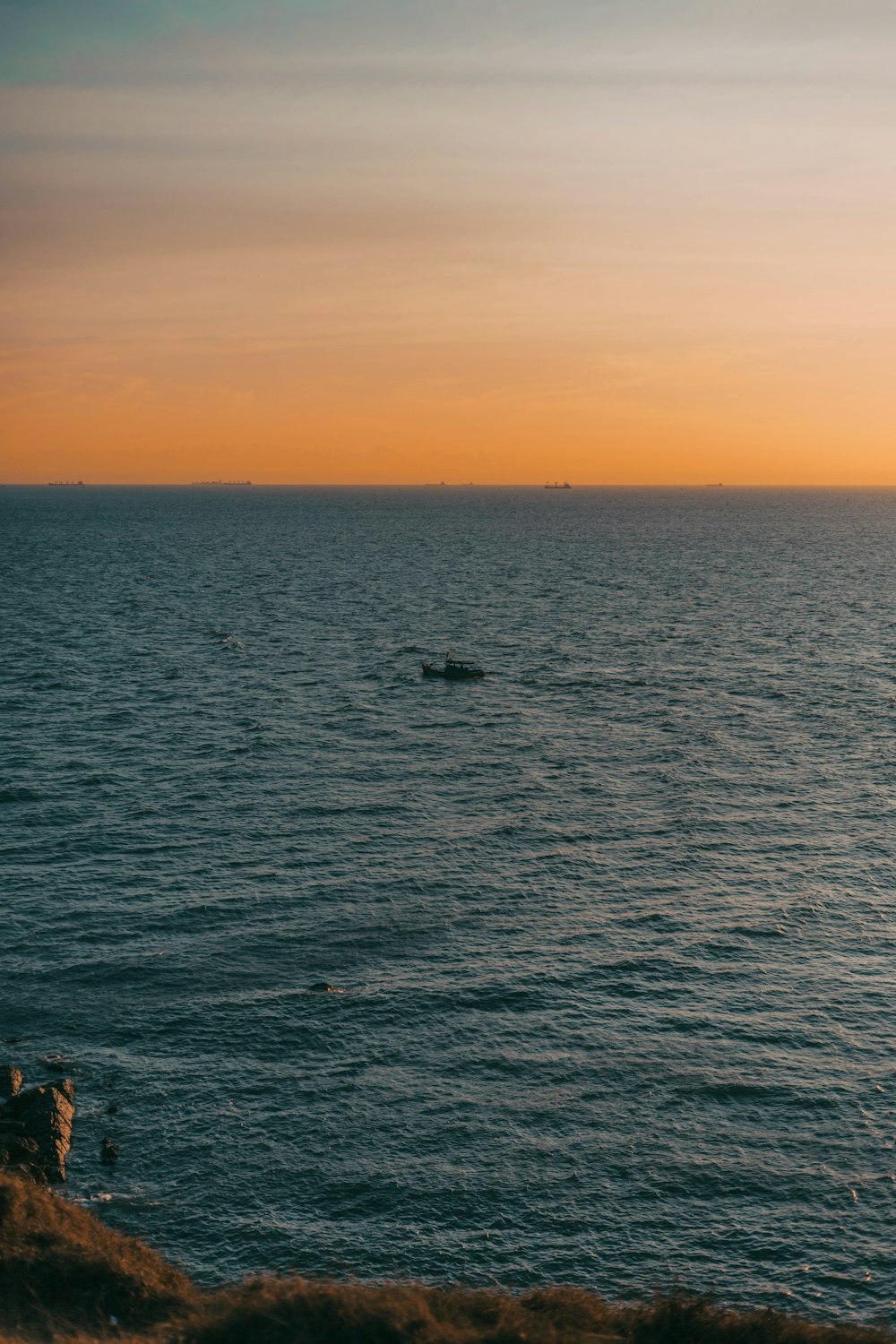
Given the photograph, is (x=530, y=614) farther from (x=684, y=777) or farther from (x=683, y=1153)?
(x=683, y=1153)

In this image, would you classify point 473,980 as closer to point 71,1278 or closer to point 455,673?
point 71,1278

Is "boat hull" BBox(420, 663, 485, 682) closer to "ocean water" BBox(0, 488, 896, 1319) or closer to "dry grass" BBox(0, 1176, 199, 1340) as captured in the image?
"ocean water" BBox(0, 488, 896, 1319)

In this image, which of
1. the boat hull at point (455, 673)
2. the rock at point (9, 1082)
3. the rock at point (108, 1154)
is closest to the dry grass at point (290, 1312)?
the rock at point (108, 1154)

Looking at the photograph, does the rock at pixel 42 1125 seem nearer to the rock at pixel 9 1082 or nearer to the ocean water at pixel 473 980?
the rock at pixel 9 1082

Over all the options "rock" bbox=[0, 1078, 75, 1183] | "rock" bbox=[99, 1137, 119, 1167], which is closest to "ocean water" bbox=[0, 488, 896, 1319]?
"rock" bbox=[99, 1137, 119, 1167]

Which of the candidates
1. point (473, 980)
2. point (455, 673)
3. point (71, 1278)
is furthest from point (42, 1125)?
point (455, 673)

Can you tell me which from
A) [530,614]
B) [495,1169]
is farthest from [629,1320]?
[530,614]
